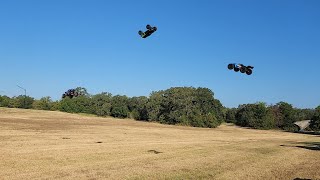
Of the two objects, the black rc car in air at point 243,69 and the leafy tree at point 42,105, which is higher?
the leafy tree at point 42,105

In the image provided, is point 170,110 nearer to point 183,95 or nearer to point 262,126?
point 183,95

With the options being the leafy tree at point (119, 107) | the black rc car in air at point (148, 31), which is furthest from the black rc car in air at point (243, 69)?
the leafy tree at point (119, 107)

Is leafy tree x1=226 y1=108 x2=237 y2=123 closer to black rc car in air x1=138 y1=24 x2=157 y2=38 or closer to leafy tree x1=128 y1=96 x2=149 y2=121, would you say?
leafy tree x1=128 y1=96 x2=149 y2=121

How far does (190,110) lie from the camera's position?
109062mm

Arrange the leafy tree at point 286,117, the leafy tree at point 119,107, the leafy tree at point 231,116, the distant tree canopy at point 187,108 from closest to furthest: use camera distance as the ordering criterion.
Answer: the distant tree canopy at point 187,108 → the leafy tree at point 286,117 → the leafy tree at point 231,116 → the leafy tree at point 119,107

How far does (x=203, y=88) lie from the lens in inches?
4771

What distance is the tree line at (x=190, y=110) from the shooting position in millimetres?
108938

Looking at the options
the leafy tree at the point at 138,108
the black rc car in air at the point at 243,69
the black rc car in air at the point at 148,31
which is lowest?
the black rc car in air at the point at 243,69

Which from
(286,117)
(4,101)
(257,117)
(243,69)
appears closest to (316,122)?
(286,117)

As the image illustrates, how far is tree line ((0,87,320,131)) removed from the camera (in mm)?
108938

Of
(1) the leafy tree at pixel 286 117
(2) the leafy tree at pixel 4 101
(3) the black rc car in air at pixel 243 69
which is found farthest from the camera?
(2) the leafy tree at pixel 4 101

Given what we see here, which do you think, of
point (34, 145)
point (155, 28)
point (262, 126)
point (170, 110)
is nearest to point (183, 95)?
point (170, 110)

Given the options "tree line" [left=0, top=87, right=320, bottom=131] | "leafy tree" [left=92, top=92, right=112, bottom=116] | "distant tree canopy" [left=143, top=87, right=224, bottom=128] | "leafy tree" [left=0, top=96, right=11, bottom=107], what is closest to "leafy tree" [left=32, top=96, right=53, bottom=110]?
"tree line" [left=0, top=87, right=320, bottom=131]

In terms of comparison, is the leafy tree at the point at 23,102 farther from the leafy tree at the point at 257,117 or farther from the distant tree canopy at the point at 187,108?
→ the leafy tree at the point at 257,117
